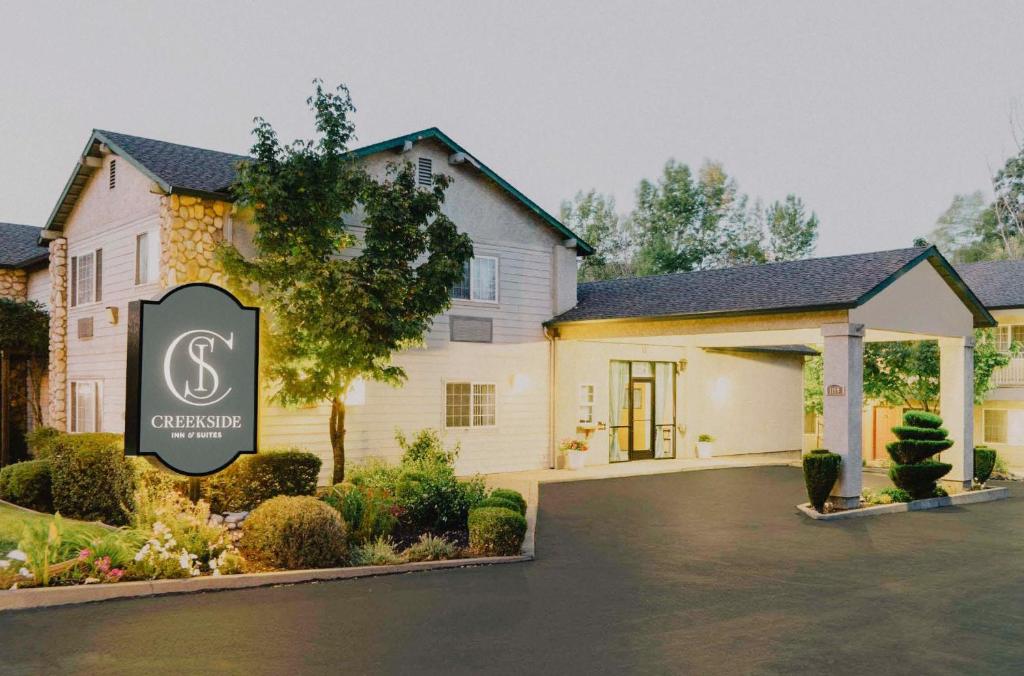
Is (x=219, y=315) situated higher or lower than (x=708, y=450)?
higher

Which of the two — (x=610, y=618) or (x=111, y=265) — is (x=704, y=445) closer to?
(x=111, y=265)

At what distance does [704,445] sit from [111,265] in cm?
1526

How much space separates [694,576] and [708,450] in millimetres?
15110

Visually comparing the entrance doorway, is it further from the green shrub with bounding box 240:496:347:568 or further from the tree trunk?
the green shrub with bounding box 240:496:347:568

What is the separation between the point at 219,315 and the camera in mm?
10133

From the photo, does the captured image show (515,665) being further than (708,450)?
No

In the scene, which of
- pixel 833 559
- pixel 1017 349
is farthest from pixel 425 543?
pixel 1017 349

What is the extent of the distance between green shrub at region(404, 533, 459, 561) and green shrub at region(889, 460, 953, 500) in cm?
972

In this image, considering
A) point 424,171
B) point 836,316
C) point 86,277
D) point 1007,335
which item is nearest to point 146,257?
point 86,277

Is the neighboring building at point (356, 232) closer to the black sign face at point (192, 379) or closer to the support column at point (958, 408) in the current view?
the black sign face at point (192, 379)

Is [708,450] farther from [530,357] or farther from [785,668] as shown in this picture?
[785,668]

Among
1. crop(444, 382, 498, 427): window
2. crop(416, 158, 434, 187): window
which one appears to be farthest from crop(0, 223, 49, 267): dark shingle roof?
crop(444, 382, 498, 427): window

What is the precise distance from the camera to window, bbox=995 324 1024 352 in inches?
1055

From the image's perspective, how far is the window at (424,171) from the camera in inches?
736
